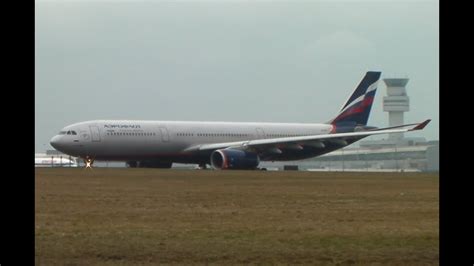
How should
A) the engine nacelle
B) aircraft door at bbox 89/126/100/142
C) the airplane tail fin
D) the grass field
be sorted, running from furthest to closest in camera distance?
the airplane tail fin, the engine nacelle, aircraft door at bbox 89/126/100/142, the grass field

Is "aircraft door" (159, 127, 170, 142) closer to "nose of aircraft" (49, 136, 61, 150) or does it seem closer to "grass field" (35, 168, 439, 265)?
"nose of aircraft" (49, 136, 61, 150)

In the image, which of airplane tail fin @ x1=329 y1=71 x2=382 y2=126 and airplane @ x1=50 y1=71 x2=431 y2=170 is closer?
airplane @ x1=50 y1=71 x2=431 y2=170

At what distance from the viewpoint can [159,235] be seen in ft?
41.4

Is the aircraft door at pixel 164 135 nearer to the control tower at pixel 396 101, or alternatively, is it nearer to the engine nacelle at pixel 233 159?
the engine nacelle at pixel 233 159

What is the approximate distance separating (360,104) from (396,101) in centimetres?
8259

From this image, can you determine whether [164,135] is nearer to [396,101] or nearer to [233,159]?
[233,159]

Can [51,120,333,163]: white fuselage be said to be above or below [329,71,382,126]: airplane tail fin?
below

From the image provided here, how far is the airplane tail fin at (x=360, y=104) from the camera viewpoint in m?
64.7

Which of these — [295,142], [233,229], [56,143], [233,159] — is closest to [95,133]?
[56,143]

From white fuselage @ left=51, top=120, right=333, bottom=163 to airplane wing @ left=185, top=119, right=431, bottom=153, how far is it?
2.29 ft

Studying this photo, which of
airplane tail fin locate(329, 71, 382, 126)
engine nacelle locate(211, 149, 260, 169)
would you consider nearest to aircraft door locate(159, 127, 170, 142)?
engine nacelle locate(211, 149, 260, 169)

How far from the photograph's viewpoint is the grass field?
33.3 ft

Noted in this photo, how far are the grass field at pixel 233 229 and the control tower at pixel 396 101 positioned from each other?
123 metres
